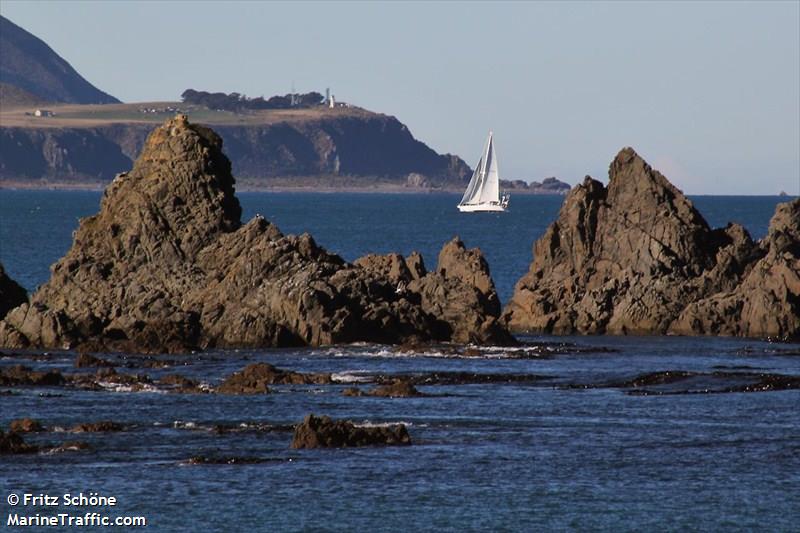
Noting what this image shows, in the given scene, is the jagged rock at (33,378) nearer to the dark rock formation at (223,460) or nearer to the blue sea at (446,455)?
the blue sea at (446,455)

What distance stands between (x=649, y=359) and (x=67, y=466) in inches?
1400

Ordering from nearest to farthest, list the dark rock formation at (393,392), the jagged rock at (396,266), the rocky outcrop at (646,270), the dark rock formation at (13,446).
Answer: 1. the dark rock formation at (13,446)
2. the dark rock formation at (393,392)
3. the rocky outcrop at (646,270)
4. the jagged rock at (396,266)

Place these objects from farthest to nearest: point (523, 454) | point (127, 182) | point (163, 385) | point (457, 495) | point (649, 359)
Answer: point (127, 182) < point (649, 359) < point (163, 385) < point (523, 454) < point (457, 495)

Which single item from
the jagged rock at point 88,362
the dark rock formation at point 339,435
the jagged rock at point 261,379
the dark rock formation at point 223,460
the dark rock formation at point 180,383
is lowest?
the jagged rock at point 88,362

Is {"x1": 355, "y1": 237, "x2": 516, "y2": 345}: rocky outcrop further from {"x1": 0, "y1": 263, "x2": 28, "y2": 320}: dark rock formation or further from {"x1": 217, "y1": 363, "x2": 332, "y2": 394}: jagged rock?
{"x1": 0, "y1": 263, "x2": 28, "y2": 320}: dark rock formation

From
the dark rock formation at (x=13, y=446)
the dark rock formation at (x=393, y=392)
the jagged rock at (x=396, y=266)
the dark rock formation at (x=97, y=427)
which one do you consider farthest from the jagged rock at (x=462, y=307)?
the dark rock formation at (x=13, y=446)

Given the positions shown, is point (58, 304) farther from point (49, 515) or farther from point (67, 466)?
point (49, 515)

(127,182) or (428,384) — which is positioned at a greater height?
(127,182)

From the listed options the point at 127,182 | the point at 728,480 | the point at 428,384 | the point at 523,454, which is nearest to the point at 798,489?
the point at 728,480

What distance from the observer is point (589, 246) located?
102562 millimetres

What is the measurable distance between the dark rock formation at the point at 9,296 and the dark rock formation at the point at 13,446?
3743 cm

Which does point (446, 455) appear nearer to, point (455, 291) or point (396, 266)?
point (455, 291)

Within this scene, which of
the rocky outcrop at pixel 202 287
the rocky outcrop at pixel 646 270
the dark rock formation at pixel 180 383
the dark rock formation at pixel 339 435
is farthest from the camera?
the rocky outcrop at pixel 646 270

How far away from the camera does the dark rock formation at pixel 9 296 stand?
8800 centimetres
